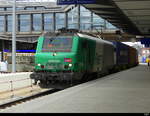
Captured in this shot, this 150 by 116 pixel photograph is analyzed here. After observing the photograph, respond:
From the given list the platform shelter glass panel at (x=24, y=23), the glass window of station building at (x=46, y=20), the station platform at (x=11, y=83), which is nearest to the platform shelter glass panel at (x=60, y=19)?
the glass window of station building at (x=46, y=20)

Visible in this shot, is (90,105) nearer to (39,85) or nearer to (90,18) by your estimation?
(39,85)

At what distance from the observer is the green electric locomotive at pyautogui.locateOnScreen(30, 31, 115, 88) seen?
53.8 feet

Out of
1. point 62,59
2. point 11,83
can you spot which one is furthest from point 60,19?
point 11,83

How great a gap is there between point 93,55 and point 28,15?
234 feet

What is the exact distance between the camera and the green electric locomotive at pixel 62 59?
646 inches

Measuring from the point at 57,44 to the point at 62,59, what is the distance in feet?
3.28

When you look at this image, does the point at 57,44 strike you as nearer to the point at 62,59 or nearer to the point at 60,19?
the point at 62,59

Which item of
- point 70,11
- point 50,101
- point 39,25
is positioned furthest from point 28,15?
point 50,101

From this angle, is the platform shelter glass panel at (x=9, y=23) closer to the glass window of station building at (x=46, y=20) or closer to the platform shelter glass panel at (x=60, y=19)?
the glass window of station building at (x=46, y=20)

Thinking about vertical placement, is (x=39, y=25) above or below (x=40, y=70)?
above

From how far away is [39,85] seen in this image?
17.8 metres

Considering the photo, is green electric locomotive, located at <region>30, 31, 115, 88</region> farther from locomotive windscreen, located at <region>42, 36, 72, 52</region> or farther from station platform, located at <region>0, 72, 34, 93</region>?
station platform, located at <region>0, 72, 34, 93</region>

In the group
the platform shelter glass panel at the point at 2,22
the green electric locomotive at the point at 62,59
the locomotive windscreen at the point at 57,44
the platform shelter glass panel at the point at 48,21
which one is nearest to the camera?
the green electric locomotive at the point at 62,59

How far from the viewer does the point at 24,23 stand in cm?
8931
